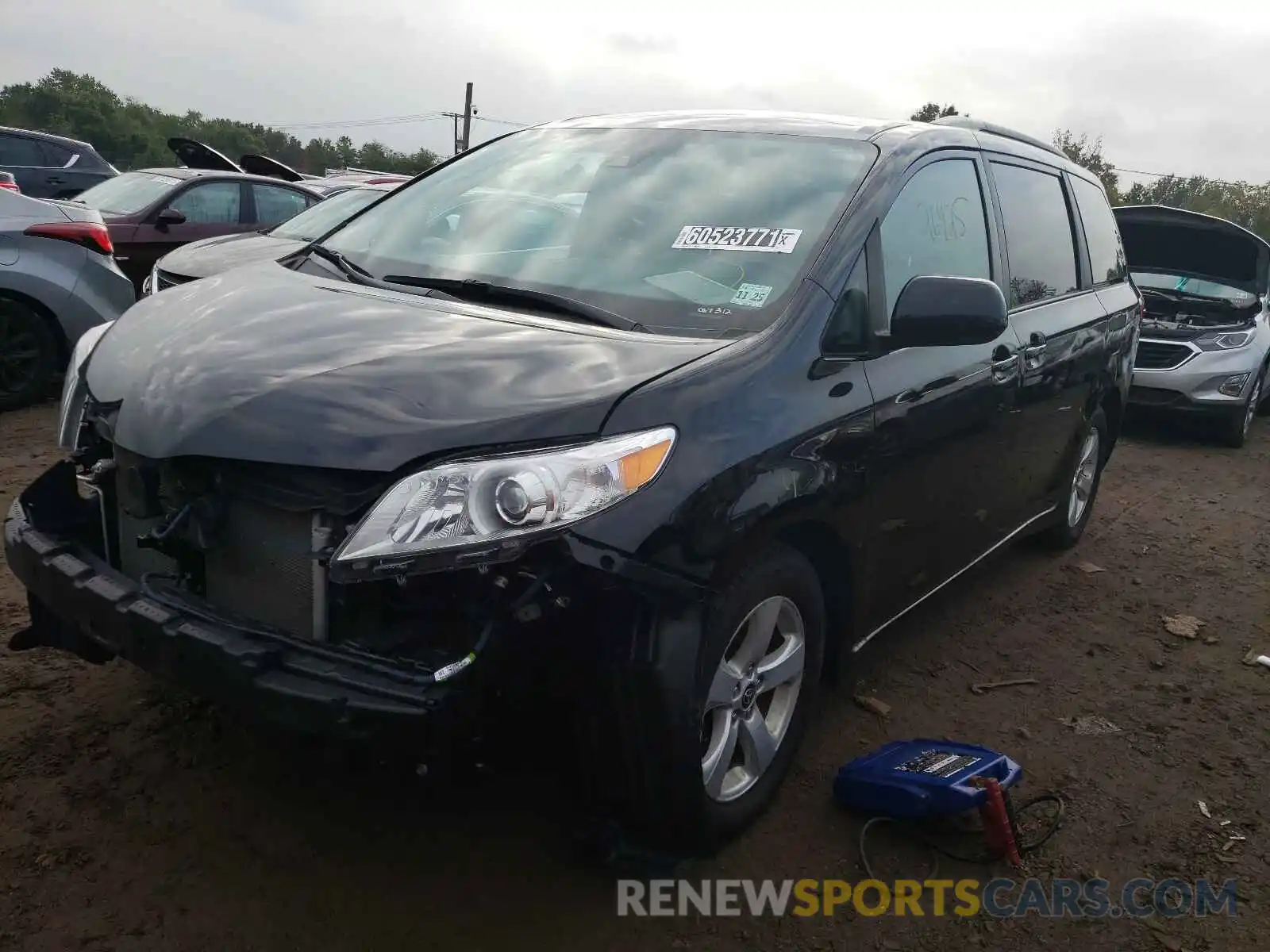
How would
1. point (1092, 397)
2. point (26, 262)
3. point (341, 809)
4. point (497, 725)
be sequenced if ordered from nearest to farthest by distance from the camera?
point (497, 725)
point (341, 809)
point (1092, 397)
point (26, 262)

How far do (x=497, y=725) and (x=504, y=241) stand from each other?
5.34 feet

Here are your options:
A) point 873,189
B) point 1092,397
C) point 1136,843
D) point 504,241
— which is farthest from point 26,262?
point 1136,843

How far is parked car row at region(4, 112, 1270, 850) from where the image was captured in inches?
81.3

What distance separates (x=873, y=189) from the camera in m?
3.00

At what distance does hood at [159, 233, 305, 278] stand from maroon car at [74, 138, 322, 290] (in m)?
2.65

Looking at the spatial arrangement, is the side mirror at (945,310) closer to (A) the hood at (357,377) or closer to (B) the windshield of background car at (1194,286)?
(A) the hood at (357,377)

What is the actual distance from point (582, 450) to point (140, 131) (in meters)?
59.5

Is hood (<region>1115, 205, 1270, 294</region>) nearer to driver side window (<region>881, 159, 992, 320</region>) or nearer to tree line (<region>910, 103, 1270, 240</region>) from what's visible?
driver side window (<region>881, 159, 992, 320</region>)

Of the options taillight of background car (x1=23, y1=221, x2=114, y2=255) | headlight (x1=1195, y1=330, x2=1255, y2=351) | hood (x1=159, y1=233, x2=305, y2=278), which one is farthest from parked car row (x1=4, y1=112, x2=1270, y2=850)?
headlight (x1=1195, y1=330, x2=1255, y2=351)

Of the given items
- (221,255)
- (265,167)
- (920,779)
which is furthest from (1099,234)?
(265,167)

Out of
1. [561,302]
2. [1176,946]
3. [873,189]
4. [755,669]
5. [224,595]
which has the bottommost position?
[1176,946]

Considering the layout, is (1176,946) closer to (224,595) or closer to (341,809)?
(341,809)

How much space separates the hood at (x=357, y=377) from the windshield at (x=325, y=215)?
4375 mm

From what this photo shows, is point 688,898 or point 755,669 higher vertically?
point 755,669
